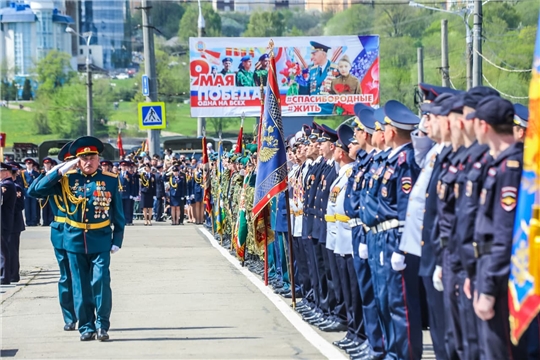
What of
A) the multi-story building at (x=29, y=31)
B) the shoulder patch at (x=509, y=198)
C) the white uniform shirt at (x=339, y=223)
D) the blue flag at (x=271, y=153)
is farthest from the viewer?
the multi-story building at (x=29, y=31)

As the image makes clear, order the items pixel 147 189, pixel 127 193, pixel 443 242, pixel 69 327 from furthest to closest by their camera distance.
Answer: pixel 147 189
pixel 127 193
pixel 69 327
pixel 443 242

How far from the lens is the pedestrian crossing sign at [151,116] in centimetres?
3400

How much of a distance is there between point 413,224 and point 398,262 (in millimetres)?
377

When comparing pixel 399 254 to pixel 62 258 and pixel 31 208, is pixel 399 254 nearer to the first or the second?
pixel 62 258

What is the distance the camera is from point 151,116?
112 feet

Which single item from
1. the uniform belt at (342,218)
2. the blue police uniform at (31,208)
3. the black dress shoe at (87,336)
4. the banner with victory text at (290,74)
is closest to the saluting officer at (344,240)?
the uniform belt at (342,218)

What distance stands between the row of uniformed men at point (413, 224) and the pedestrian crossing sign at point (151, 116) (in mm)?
21108

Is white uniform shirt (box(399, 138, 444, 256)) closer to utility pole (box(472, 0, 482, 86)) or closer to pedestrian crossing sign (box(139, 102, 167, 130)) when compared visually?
utility pole (box(472, 0, 482, 86))

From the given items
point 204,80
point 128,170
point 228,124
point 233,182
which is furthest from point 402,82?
point 233,182

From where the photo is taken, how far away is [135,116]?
14850 centimetres

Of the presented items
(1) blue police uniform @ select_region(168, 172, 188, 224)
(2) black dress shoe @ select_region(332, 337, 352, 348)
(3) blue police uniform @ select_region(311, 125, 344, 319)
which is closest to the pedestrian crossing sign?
(1) blue police uniform @ select_region(168, 172, 188, 224)

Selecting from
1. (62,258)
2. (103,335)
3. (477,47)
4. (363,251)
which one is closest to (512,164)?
(363,251)

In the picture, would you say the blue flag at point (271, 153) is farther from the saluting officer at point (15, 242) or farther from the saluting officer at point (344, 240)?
the saluting officer at point (15, 242)

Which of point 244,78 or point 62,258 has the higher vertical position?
point 244,78
